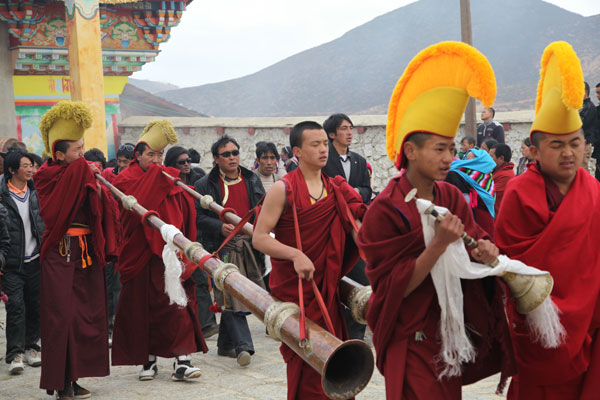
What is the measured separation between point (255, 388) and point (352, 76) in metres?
46.7

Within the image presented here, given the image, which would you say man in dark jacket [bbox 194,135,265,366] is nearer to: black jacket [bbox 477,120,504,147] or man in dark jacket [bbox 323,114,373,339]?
man in dark jacket [bbox 323,114,373,339]

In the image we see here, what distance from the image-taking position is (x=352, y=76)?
50750mm

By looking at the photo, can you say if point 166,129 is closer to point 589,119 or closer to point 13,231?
point 13,231

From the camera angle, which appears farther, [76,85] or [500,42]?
[500,42]

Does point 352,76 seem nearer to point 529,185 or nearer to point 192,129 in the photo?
point 192,129

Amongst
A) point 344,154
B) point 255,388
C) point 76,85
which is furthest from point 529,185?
point 76,85

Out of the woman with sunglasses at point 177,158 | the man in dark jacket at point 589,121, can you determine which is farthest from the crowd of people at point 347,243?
the man in dark jacket at point 589,121

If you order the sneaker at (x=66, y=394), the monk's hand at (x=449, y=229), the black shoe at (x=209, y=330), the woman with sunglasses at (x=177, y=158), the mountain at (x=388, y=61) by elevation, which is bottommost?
the black shoe at (x=209, y=330)

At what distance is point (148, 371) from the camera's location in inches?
221

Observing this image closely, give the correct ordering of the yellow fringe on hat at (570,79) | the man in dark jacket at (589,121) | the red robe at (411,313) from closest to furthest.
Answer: the red robe at (411,313), the yellow fringe on hat at (570,79), the man in dark jacket at (589,121)

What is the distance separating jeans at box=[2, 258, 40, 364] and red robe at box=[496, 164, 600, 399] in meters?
4.45

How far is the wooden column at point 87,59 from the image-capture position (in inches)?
439

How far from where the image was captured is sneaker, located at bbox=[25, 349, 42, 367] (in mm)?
6182

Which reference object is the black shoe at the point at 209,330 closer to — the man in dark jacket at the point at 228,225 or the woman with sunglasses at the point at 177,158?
the man in dark jacket at the point at 228,225
